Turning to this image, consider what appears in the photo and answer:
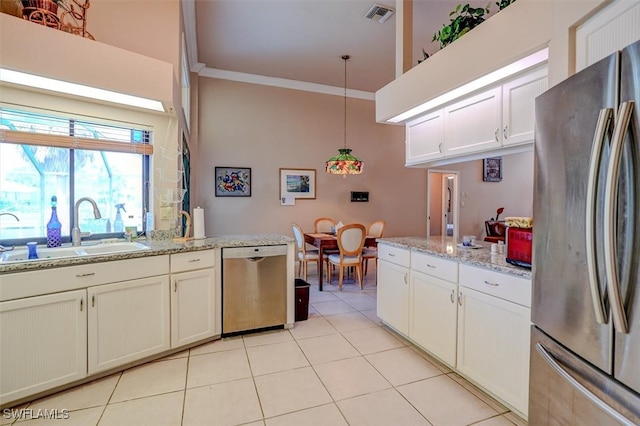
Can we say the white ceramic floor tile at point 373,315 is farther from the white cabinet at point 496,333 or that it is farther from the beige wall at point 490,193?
the beige wall at point 490,193

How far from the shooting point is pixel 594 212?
0.98 m

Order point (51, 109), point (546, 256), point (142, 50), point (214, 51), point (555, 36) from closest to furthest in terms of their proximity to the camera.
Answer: point (546, 256), point (555, 36), point (51, 109), point (142, 50), point (214, 51)

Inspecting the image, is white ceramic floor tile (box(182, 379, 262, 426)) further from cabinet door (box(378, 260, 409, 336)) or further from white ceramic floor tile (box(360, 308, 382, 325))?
white ceramic floor tile (box(360, 308, 382, 325))

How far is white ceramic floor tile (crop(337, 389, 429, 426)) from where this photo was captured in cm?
173

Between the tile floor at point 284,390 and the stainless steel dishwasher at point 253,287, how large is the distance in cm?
18

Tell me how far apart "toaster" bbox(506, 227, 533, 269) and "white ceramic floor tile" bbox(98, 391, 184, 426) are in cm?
212

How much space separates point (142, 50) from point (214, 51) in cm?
195

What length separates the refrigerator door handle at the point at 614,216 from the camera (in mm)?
883

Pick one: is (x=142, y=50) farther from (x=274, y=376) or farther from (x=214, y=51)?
(x=274, y=376)

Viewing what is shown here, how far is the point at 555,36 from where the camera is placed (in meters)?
1.56

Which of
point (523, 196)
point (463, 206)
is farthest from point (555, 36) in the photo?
point (523, 196)

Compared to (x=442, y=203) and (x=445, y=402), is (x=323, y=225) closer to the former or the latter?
(x=442, y=203)

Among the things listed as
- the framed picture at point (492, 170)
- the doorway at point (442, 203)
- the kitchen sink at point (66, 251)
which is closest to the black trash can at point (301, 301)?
the kitchen sink at point (66, 251)

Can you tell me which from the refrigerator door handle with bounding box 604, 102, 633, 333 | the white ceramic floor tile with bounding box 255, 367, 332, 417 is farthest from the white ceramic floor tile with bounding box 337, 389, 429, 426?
the refrigerator door handle with bounding box 604, 102, 633, 333
